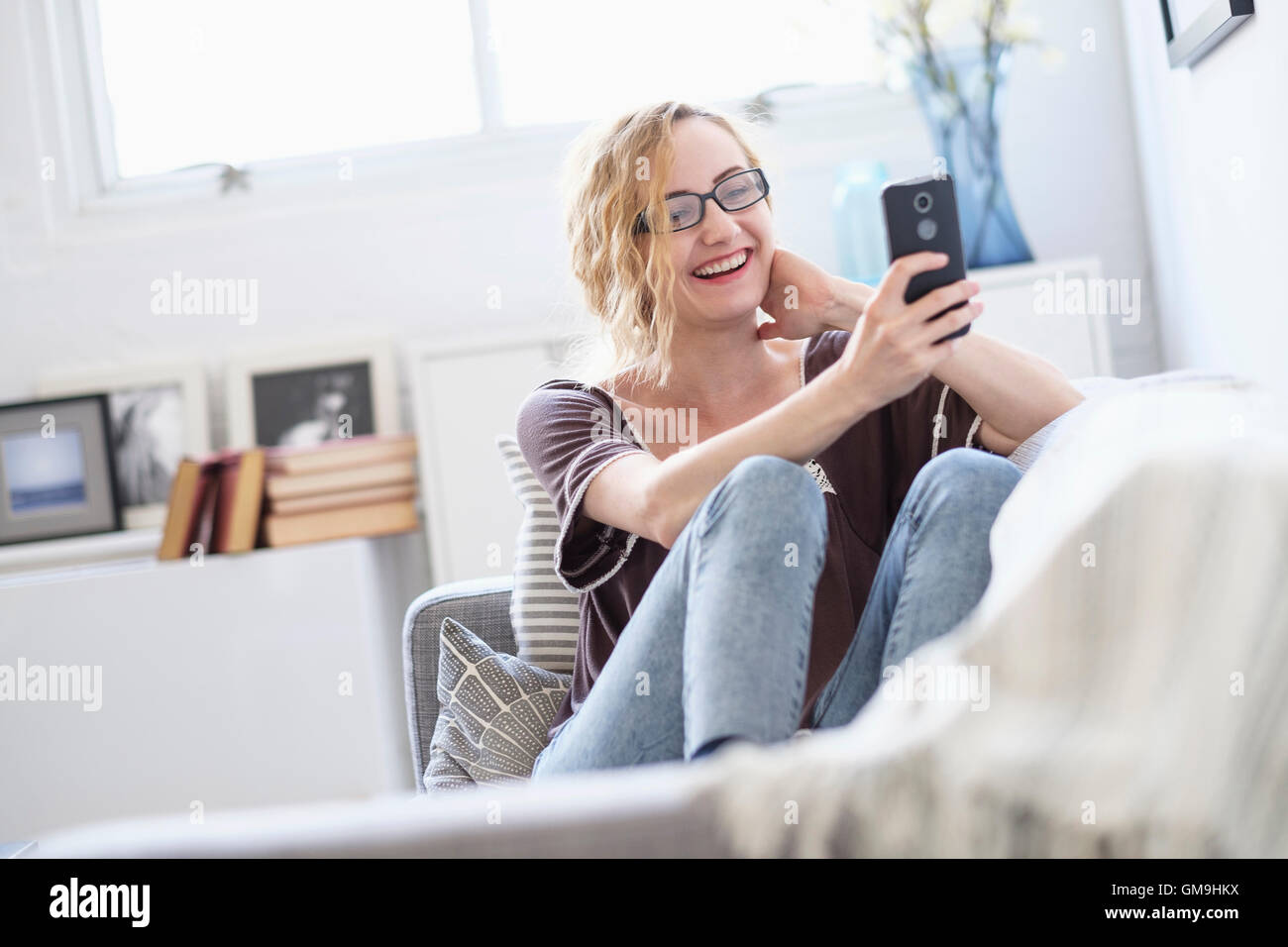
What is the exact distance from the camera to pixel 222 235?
2.89 m

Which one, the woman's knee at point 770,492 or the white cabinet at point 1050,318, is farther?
the white cabinet at point 1050,318

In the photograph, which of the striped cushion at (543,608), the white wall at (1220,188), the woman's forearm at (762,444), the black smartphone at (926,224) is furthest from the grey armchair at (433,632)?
the white wall at (1220,188)

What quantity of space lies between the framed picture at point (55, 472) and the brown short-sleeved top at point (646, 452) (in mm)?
1647

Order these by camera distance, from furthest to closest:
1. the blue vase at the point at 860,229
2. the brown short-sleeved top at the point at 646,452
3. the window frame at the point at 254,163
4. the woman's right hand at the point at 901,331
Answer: the window frame at the point at 254,163 → the blue vase at the point at 860,229 → the brown short-sleeved top at the point at 646,452 → the woman's right hand at the point at 901,331

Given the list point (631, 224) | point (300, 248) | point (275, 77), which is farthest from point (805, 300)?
point (275, 77)

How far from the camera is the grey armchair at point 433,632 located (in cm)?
161

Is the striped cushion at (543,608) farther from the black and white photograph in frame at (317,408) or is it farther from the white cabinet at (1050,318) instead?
the black and white photograph in frame at (317,408)

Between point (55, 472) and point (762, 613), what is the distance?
2.29m

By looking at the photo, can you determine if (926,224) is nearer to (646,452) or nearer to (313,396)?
(646,452)

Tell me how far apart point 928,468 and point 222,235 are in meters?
2.17

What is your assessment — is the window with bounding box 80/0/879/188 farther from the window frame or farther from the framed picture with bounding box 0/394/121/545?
the framed picture with bounding box 0/394/121/545

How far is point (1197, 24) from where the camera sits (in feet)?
6.27

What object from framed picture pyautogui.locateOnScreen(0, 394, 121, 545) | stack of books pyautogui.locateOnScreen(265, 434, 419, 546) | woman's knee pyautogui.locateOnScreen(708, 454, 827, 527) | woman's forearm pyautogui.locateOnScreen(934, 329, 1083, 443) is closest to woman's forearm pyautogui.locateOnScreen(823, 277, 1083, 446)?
woman's forearm pyautogui.locateOnScreen(934, 329, 1083, 443)
